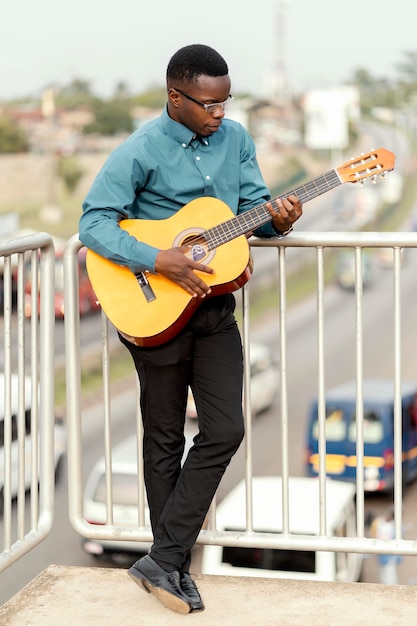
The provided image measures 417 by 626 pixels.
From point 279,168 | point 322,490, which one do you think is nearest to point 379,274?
point 279,168

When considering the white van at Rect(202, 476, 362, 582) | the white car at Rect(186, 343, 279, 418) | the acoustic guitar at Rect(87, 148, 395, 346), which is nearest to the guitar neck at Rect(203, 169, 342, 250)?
the acoustic guitar at Rect(87, 148, 395, 346)

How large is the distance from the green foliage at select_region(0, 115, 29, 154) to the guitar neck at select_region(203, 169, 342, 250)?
71.0 metres

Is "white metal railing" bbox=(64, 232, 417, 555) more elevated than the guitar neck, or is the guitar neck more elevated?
the guitar neck

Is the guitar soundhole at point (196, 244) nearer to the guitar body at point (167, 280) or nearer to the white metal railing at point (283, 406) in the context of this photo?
the guitar body at point (167, 280)

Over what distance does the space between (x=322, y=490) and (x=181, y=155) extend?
112cm

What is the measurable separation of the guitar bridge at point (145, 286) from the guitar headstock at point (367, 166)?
0.61 metres

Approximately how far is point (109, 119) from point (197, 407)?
80.6 m

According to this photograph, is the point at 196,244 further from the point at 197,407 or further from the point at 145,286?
the point at 197,407

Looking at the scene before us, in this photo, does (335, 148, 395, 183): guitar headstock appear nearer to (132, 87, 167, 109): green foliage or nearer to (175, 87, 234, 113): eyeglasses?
(175, 87, 234, 113): eyeglasses

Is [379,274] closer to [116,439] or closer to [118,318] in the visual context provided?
[116,439]

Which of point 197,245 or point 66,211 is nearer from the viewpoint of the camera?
point 197,245

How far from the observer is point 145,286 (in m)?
3.12

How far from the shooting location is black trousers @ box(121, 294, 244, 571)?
3176mm

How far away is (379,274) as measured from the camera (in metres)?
69.5
